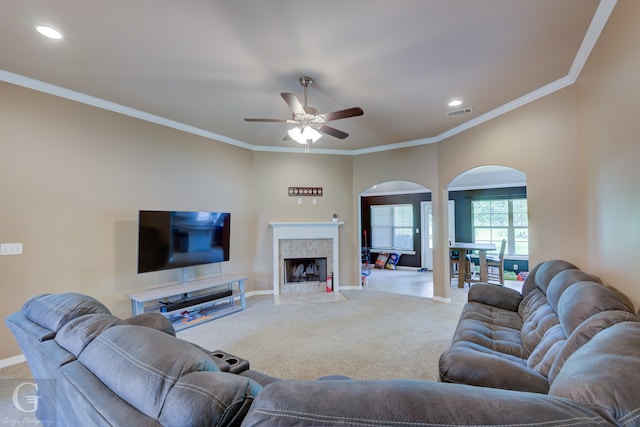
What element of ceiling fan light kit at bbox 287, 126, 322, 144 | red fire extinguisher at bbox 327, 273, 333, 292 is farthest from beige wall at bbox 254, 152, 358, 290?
ceiling fan light kit at bbox 287, 126, 322, 144

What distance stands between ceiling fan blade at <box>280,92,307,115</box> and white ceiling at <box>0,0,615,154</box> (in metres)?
0.37

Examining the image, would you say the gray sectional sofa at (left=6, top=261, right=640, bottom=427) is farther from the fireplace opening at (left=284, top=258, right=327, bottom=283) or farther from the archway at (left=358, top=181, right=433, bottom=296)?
the archway at (left=358, top=181, right=433, bottom=296)

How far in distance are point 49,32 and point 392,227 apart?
28.1ft

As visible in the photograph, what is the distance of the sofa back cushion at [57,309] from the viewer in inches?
53.1

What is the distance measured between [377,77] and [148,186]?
10.8 ft

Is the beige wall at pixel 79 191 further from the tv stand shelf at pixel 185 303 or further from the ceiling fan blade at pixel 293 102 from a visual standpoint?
the ceiling fan blade at pixel 293 102

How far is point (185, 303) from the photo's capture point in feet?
12.4

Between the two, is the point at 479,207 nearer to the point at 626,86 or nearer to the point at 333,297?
the point at 333,297

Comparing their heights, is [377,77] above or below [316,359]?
above

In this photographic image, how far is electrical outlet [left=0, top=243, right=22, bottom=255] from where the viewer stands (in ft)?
9.00

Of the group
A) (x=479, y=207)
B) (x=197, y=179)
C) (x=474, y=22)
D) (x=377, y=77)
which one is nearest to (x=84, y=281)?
(x=197, y=179)

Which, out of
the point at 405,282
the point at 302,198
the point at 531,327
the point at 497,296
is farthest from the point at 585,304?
the point at 405,282

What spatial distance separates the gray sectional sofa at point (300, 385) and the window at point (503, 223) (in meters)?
6.67

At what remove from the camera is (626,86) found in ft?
6.15
